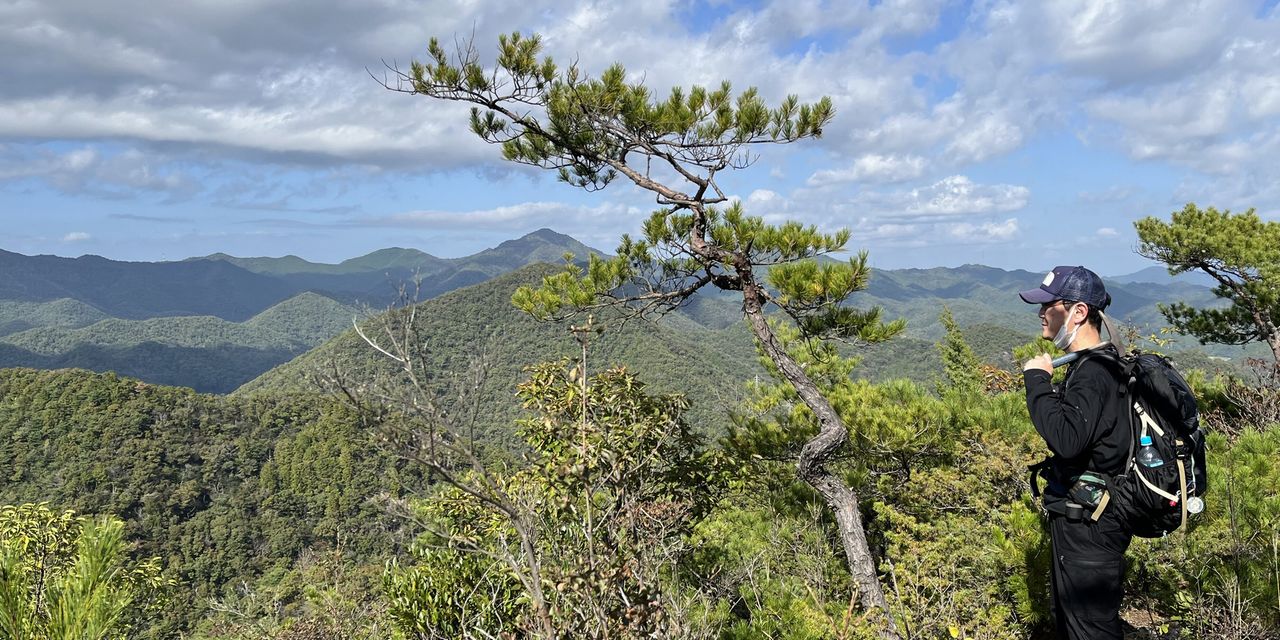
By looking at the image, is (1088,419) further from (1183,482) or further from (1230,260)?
(1230,260)

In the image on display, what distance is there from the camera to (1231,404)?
7.65 metres

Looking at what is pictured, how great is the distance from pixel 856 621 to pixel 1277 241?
11.3 m

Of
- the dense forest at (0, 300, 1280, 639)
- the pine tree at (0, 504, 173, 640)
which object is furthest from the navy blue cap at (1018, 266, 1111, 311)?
the pine tree at (0, 504, 173, 640)

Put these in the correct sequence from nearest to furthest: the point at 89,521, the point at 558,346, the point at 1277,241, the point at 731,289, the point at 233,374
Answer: the point at 89,521
the point at 731,289
the point at 1277,241
the point at 558,346
the point at 233,374

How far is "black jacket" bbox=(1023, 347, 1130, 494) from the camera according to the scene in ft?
6.84

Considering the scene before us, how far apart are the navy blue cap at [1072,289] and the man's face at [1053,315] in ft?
0.08


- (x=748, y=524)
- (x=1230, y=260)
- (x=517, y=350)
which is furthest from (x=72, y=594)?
(x=517, y=350)

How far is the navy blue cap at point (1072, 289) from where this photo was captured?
2287 mm

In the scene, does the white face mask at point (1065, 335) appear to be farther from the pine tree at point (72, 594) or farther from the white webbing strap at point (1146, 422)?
the pine tree at point (72, 594)

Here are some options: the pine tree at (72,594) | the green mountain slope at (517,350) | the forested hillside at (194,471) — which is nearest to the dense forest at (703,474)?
the pine tree at (72,594)

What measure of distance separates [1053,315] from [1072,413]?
1.34 feet

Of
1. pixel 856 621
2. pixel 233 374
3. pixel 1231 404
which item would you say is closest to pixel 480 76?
pixel 856 621

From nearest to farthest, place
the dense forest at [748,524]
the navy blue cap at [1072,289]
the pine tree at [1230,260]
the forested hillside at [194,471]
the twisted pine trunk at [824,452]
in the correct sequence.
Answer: the navy blue cap at [1072,289], the dense forest at [748,524], the twisted pine trunk at [824,452], the pine tree at [1230,260], the forested hillside at [194,471]

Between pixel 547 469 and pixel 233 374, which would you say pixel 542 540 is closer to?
pixel 547 469
